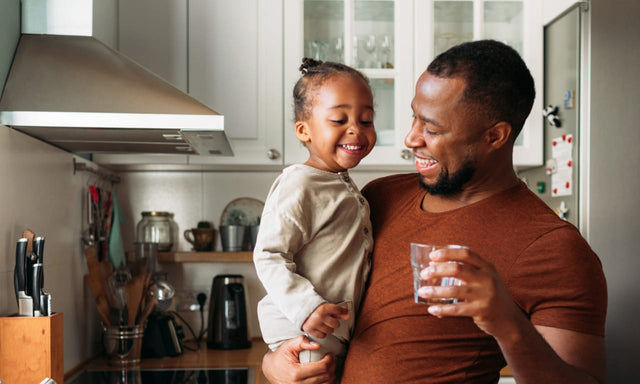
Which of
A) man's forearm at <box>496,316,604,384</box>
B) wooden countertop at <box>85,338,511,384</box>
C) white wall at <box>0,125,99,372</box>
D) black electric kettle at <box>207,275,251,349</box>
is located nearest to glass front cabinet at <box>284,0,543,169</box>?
black electric kettle at <box>207,275,251,349</box>

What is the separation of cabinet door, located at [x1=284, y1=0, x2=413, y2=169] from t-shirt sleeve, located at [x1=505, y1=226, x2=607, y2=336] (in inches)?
52.5

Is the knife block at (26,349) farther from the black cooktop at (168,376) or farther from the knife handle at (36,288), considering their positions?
the black cooktop at (168,376)

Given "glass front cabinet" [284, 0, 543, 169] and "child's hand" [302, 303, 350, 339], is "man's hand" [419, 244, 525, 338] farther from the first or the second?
"glass front cabinet" [284, 0, 543, 169]

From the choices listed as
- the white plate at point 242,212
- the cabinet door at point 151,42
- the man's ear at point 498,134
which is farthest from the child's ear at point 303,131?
the white plate at point 242,212

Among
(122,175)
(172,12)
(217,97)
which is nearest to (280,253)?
(217,97)

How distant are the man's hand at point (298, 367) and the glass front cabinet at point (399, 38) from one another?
1.24 meters

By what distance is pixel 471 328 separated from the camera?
3.80 ft

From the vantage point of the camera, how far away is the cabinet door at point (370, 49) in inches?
94.7

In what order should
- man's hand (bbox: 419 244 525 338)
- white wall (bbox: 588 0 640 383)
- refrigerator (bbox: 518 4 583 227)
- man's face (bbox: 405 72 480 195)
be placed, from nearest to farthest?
man's hand (bbox: 419 244 525 338)
man's face (bbox: 405 72 480 195)
white wall (bbox: 588 0 640 383)
refrigerator (bbox: 518 4 583 227)

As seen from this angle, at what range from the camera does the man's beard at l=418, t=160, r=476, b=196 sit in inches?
46.9

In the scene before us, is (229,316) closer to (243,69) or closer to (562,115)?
(243,69)

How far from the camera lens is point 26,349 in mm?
1573

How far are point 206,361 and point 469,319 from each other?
1410 mm

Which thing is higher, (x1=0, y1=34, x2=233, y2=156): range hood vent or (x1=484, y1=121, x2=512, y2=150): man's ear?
(x1=0, y1=34, x2=233, y2=156): range hood vent
